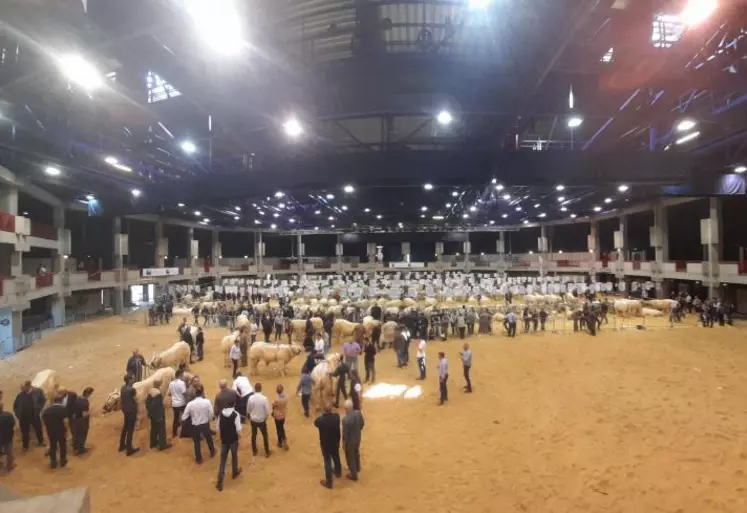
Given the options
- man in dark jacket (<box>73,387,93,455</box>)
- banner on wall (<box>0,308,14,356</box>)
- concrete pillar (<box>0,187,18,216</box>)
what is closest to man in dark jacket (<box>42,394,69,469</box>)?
man in dark jacket (<box>73,387,93,455</box>)

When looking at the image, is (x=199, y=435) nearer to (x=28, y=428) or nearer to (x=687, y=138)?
(x=28, y=428)

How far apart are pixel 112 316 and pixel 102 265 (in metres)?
7.53

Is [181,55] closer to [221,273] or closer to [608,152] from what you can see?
[608,152]

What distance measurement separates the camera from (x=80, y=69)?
834 centimetres

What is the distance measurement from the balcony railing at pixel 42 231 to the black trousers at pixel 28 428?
17.9 m

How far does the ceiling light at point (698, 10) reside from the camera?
23.7ft

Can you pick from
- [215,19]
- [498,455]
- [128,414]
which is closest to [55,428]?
[128,414]

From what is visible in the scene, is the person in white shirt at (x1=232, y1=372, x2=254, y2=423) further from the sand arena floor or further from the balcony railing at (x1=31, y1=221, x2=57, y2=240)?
the balcony railing at (x1=31, y1=221, x2=57, y2=240)

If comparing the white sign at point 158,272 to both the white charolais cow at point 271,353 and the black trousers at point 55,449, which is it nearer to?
the white charolais cow at point 271,353

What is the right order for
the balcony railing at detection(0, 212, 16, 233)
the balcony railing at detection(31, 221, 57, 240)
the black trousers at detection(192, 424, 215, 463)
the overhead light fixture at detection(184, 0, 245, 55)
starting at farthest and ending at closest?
the balcony railing at detection(31, 221, 57, 240)
the balcony railing at detection(0, 212, 16, 233)
the black trousers at detection(192, 424, 215, 463)
the overhead light fixture at detection(184, 0, 245, 55)

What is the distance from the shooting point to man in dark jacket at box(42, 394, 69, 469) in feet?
25.2

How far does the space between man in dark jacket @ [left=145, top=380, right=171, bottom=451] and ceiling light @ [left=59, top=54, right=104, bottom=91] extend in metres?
6.79

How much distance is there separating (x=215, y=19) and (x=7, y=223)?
59.0ft

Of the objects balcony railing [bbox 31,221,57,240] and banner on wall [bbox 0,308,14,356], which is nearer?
banner on wall [bbox 0,308,14,356]
